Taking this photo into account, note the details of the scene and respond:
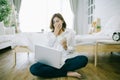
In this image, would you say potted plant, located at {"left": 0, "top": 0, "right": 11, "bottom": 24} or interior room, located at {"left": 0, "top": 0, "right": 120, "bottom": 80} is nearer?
interior room, located at {"left": 0, "top": 0, "right": 120, "bottom": 80}

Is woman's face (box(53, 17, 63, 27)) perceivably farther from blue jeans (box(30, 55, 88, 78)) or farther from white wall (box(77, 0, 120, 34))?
white wall (box(77, 0, 120, 34))

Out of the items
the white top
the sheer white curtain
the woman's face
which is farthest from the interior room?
the woman's face

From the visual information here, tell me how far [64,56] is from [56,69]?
0.66 ft

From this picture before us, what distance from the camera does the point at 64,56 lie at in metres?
2.43

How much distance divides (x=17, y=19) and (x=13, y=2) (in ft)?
2.22

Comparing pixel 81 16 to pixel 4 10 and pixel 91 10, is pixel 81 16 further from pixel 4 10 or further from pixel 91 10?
pixel 4 10

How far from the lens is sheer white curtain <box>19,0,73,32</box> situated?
7289 mm

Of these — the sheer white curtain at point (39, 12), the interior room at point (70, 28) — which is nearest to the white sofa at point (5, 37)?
the interior room at point (70, 28)

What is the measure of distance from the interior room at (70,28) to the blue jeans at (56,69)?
0.28ft

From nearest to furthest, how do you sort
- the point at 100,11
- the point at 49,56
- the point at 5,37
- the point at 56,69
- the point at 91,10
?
the point at 49,56, the point at 56,69, the point at 5,37, the point at 100,11, the point at 91,10

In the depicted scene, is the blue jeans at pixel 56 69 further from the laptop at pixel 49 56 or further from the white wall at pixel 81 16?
the white wall at pixel 81 16

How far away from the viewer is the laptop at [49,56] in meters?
2.09

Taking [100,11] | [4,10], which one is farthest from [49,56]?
[4,10]

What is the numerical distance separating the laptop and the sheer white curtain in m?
5.20
